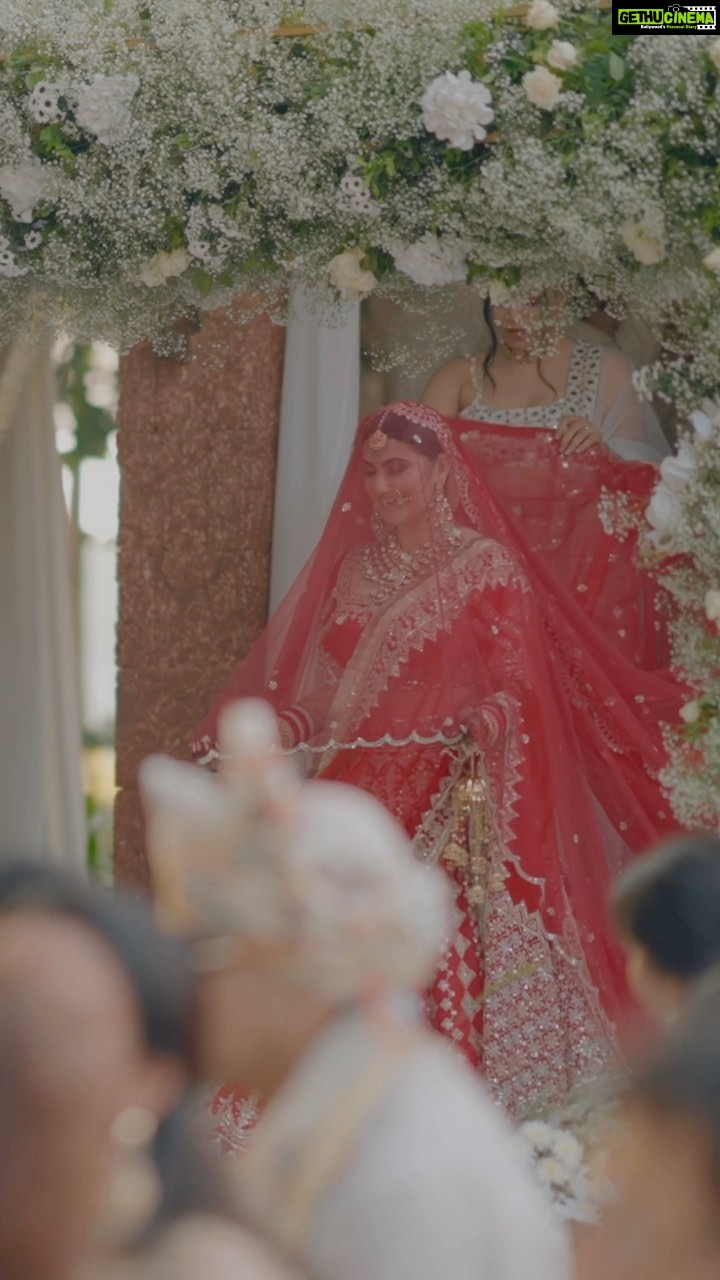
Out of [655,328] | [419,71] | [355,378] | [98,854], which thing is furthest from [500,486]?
[98,854]

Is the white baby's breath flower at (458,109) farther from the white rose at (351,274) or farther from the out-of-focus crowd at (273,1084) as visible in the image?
the out-of-focus crowd at (273,1084)

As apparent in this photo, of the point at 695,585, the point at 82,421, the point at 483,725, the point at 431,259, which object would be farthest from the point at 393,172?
the point at 82,421

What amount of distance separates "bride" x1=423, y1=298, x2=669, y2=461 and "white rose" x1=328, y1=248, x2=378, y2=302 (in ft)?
4.09

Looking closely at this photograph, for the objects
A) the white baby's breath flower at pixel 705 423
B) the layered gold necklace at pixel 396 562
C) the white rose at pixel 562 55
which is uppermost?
the white rose at pixel 562 55

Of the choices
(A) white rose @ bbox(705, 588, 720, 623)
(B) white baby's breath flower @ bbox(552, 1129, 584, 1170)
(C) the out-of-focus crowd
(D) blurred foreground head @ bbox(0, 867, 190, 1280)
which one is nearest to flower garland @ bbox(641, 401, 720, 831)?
(A) white rose @ bbox(705, 588, 720, 623)

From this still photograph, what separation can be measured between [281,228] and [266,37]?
36cm

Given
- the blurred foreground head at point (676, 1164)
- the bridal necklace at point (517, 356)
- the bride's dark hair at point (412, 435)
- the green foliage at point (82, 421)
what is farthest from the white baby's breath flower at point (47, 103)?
the green foliage at point (82, 421)

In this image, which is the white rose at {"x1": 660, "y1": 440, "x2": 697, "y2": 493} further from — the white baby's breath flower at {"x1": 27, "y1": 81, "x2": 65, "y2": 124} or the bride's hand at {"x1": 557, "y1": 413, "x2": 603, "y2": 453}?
the white baby's breath flower at {"x1": 27, "y1": 81, "x2": 65, "y2": 124}

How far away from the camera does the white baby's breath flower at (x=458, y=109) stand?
10.5 feet

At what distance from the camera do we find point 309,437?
196 inches

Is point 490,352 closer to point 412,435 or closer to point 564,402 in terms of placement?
point 564,402

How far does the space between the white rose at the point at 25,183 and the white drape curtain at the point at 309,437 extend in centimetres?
140

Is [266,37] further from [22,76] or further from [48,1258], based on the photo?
[48,1258]

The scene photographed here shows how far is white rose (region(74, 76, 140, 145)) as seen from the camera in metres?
3.48
